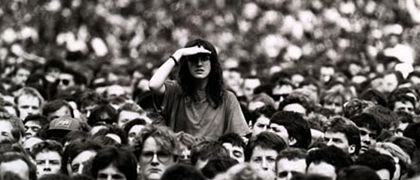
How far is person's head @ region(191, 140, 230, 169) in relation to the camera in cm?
947

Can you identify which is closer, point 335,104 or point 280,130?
point 280,130

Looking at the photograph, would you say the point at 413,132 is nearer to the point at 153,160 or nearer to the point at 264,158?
the point at 264,158

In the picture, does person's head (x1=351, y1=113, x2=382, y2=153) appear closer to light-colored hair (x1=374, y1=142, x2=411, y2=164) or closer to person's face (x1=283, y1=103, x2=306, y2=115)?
person's face (x1=283, y1=103, x2=306, y2=115)

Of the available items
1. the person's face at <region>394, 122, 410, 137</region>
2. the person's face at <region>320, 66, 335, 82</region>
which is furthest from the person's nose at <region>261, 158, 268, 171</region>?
the person's face at <region>320, 66, 335, 82</region>

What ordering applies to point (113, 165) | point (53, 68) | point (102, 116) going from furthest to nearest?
point (53, 68) < point (102, 116) < point (113, 165)

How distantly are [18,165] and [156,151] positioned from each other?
3.49ft

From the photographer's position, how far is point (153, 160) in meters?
9.52

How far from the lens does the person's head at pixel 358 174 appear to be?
26.2ft

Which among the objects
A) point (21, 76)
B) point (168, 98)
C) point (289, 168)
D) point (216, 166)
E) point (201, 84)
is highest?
point (201, 84)

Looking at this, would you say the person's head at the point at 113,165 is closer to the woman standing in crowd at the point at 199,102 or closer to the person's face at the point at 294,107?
the woman standing in crowd at the point at 199,102

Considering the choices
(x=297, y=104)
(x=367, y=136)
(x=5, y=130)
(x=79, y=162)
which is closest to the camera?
(x=79, y=162)

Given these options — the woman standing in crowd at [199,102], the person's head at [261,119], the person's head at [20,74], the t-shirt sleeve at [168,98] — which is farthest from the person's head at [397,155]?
the person's head at [20,74]

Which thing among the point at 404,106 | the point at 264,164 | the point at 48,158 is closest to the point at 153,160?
the point at 264,164

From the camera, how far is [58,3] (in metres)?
23.4
